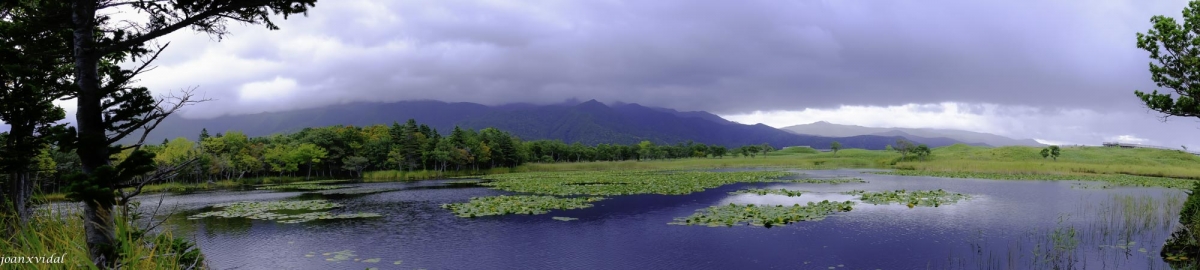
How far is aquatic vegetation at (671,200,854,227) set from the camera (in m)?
21.4

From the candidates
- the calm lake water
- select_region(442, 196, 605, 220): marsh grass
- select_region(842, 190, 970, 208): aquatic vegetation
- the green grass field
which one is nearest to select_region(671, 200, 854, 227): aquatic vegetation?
the calm lake water

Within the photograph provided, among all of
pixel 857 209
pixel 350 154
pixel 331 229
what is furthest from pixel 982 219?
pixel 350 154

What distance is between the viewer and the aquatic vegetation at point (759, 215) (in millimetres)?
21406

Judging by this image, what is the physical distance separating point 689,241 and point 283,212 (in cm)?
2333

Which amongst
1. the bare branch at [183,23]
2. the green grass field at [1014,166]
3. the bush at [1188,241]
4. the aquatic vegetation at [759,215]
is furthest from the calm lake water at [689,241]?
the green grass field at [1014,166]

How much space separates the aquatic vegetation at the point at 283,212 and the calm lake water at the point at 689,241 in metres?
1.29

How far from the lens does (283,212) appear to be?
2884 cm

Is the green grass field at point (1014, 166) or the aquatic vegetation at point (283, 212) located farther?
the green grass field at point (1014, 166)

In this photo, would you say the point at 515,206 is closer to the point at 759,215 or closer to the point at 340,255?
the point at 340,255

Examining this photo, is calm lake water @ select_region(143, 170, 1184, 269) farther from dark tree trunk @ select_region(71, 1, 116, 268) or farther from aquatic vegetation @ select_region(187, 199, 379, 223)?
dark tree trunk @ select_region(71, 1, 116, 268)

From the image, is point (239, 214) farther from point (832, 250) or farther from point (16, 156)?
point (832, 250)

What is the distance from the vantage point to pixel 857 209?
25547mm

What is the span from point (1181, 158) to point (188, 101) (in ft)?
385

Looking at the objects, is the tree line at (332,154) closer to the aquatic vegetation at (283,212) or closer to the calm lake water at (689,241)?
the aquatic vegetation at (283,212)
